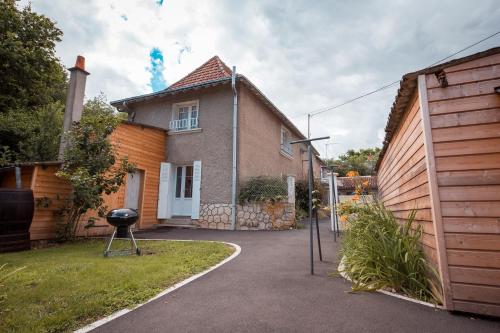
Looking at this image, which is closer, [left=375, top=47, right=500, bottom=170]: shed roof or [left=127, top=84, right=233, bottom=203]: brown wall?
[left=375, top=47, right=500, bottom=170]: shed roof

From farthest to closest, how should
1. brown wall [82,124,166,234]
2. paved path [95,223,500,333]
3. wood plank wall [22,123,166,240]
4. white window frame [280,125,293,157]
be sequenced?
white window frame [280,125,293,157] < brown wall [82,124,166,234] < wood plank wall [22,123,166,240] < paved path [95,223,500,333]

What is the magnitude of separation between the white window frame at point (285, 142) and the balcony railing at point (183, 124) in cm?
548

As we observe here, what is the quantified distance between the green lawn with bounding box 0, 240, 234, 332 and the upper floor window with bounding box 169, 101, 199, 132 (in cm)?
643

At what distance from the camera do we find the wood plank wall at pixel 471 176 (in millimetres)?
2436

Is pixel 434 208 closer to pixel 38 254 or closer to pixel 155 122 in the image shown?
pixel 38 254

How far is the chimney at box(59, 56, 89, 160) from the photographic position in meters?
7.26

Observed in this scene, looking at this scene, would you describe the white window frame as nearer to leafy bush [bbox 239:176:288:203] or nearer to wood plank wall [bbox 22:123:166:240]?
leafy bush [bbox 239:176:288:203]

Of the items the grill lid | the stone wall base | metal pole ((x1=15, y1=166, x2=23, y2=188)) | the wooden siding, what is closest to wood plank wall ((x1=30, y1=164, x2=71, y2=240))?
metal pole ((x1=15, y1=166, x2=23, y2=188))

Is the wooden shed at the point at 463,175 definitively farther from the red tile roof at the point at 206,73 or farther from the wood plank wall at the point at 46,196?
the red tile roof at the point at 206,73

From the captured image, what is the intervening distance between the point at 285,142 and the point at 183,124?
21.6 feet

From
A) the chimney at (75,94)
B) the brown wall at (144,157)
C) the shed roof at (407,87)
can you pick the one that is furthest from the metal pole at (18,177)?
the shed roof at (407,87)

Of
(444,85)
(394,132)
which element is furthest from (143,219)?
(444,85)

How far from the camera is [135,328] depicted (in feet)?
7.18

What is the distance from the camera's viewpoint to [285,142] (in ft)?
49.4
